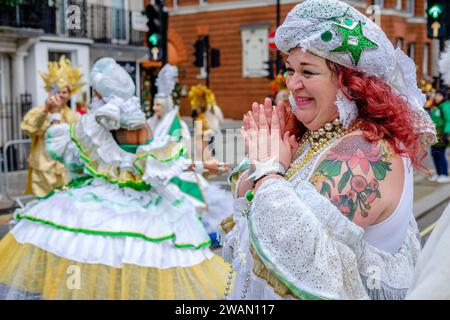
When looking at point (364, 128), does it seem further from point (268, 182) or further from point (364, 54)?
point (268, 182)

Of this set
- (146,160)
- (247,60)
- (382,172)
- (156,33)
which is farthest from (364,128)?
(247,60)

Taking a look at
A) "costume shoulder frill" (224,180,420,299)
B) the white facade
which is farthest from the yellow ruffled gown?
the white facade

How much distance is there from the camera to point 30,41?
1560cm

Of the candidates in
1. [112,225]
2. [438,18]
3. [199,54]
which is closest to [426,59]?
[199,54]

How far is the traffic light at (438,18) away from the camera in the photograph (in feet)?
35.7

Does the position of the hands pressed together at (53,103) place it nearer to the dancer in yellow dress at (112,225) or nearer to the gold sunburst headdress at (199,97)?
the dancer in yellow dress at (112,225)

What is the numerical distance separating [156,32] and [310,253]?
8.42 metres

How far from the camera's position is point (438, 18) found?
1092 cm

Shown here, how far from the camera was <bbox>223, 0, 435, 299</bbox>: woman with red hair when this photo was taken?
71.1 inches

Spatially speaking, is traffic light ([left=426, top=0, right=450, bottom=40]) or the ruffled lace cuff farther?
traffic light ([left=426, top=0, right=450, bottom=40])

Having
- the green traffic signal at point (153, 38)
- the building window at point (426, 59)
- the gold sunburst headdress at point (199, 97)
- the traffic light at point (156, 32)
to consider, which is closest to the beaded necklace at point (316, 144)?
the traffic light at point (156, 32)

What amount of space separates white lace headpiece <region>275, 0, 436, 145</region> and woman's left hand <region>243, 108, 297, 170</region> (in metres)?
0.22

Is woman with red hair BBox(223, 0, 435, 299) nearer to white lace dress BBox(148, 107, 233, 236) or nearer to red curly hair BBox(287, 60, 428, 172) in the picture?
red curly hair BBox(287, 60, 428, 172)

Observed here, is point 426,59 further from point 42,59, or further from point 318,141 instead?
point 318,141
